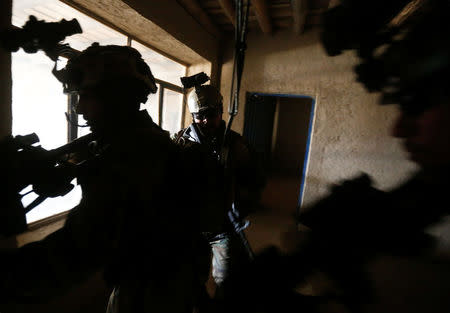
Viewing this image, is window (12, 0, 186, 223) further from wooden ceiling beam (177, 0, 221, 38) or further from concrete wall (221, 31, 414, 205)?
concrete wall (221, 31, 414, 205)

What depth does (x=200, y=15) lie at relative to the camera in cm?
339

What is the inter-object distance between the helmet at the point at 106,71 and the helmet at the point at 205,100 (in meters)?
1.30

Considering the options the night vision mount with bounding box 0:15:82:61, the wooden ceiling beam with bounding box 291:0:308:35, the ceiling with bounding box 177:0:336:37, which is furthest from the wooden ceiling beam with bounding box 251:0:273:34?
the night vision mount with bounding box 0:15:82:61

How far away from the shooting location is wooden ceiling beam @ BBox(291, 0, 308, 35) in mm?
2797

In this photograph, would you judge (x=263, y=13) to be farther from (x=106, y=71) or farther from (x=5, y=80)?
(x=5, y=80)

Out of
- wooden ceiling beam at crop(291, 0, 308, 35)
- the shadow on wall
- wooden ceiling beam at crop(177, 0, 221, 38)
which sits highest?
wooden ceiling beam at crop(177, 0, 221, 38)

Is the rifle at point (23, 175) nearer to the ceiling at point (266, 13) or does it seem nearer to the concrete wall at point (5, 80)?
the concrete wall at point (5, 80)

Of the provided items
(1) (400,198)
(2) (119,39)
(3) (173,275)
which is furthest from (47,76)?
(1) (400,198)

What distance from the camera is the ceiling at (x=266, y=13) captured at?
2998 millimetres

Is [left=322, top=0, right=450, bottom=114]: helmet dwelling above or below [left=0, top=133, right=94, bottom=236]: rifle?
above

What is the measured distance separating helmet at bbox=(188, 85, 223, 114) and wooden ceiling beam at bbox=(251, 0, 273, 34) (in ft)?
4.94

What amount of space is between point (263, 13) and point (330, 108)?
1.86 meters

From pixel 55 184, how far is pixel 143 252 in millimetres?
515

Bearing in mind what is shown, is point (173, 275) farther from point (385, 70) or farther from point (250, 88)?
point (250, 88)
